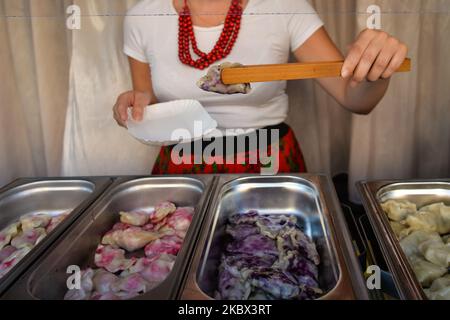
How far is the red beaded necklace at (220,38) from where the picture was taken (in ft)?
3.74

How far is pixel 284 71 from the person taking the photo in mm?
885

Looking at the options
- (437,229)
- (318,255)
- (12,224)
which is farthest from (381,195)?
(12,224)

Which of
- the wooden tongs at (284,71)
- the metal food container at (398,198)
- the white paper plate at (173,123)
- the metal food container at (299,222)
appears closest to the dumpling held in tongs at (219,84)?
the wooden tongs at (284,71)

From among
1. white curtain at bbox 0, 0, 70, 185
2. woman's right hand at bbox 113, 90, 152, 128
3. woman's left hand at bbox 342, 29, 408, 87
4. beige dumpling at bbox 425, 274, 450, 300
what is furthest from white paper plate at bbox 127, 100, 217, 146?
beige dumpling at bbox 425, 274, 450, 300

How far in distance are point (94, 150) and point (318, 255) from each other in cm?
76

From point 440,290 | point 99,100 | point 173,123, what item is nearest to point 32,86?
point 99,100

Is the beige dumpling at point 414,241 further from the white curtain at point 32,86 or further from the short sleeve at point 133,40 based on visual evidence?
the white curtain at point 32,86

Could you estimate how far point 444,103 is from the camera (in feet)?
4.09

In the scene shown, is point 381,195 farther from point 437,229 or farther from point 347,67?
point 347,67

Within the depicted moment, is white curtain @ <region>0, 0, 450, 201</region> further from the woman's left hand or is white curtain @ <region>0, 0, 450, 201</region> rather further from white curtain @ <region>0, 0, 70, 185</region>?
the woman's left hand

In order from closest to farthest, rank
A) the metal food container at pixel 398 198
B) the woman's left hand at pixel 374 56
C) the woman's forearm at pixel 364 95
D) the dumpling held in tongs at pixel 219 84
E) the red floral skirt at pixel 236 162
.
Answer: the metal food container at pixel 398 198 < the woman's left hand at pixel 374 56 < the dumpling held in tongs at pixel 219 84 < the woman's forearm at pixel 364 95 < the red floral skirt at pixel 236 162

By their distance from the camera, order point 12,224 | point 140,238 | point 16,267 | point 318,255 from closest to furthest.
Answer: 1. point 16,267
2. point 318,255
3. point 140,238
4. point 12,224

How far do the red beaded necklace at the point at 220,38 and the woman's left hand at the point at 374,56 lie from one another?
38 cm

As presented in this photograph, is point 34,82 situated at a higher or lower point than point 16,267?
higher
